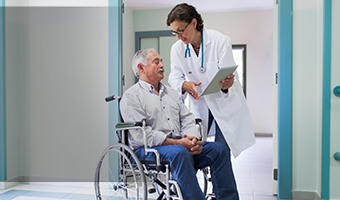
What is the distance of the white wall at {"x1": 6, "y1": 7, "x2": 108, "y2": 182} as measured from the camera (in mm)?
2803

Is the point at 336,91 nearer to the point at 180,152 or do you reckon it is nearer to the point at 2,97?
the point at 180,152

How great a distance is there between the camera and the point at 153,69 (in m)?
1.90

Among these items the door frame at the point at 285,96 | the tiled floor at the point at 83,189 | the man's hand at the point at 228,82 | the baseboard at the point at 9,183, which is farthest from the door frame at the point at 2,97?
the door frame at the point at 285,96

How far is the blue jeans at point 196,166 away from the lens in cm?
150

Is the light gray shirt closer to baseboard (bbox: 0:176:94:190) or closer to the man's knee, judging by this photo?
the man's knee

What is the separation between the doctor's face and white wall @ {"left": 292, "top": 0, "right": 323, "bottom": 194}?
909 millimetres

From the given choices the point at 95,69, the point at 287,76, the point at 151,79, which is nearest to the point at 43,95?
the point at 95,69

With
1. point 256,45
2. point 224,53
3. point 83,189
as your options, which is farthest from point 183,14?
point 256,45

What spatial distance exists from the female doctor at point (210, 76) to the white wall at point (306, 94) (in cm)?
62

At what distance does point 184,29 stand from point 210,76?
0.34 m

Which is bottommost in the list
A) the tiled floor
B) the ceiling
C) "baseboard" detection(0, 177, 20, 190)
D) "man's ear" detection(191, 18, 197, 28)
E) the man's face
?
the tiled floor

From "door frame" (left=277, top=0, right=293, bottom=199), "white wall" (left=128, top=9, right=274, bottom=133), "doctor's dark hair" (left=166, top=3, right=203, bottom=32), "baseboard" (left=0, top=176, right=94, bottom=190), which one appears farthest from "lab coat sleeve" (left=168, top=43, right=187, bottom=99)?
"white wall" (left=128, top=9, right=274, bottom=133)

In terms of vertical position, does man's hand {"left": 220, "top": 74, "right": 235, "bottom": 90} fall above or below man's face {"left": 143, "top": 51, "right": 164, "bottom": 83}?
below

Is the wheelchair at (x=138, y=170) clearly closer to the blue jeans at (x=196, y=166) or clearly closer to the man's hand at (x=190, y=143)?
the blue jeans at (x=196, y=166)
